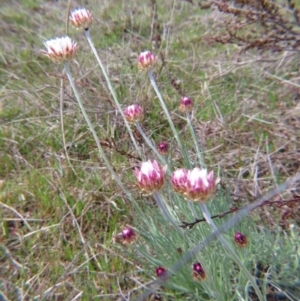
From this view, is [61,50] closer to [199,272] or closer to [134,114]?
[134,114]

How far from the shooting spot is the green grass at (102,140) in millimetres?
1643

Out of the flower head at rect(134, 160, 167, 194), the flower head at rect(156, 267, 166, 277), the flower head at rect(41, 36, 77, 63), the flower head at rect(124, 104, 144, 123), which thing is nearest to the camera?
the flower head at rect(134, 160, 167, 194)

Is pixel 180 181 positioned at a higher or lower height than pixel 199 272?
higher

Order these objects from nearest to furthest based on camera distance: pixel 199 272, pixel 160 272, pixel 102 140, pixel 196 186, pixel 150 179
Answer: pixel 196 186 < pixel 150 179 < pixel 199 272 < pixel 160 272 < pixel 102 140

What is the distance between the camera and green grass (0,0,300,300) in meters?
1.64

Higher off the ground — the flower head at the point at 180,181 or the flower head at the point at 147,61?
the flower head at the point at 147,61

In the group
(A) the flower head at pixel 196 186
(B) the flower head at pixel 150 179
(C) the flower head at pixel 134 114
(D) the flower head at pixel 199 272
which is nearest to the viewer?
(A) the flower head at pixel 196 186

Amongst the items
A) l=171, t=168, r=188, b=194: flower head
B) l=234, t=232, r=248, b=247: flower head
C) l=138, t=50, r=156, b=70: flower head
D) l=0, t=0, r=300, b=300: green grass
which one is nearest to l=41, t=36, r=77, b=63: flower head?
l=138, t=50, r=156, b=70: flower head

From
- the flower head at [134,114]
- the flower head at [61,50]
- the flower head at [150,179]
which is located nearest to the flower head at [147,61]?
the flower head at [134,114]

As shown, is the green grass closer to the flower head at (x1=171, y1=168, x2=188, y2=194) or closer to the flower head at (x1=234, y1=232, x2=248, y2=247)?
the flower head at (x1=234, y1=232, x2=248, y2=247)

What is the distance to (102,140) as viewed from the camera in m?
2.09

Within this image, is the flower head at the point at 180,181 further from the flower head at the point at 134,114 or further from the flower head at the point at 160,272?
the flower head at the point at 134,114

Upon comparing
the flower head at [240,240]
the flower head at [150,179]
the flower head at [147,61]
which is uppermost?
the flower head at [147,61]

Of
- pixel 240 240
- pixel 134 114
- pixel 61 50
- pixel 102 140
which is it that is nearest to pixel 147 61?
pixel 134 114
